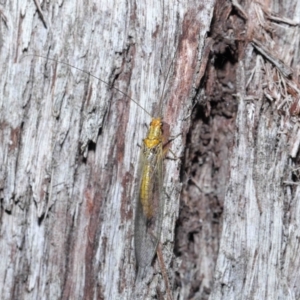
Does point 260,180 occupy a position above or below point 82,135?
below

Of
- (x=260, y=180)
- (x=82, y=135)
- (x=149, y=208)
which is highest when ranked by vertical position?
(x=82, y=135)

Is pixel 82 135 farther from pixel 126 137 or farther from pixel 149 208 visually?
pixel 149 208

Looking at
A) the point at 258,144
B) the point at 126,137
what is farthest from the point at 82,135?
the point at 258,144

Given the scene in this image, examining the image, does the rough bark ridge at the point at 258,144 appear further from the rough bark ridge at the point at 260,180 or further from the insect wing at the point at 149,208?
the insect wing at the point at 149,208

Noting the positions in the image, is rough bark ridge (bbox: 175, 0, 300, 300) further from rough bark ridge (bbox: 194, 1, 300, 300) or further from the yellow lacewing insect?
the yellow lacewing insect

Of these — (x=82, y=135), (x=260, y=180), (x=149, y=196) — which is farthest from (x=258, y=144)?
(x=82, y=135)

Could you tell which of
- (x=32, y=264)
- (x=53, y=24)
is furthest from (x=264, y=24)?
(x=32, y=264)

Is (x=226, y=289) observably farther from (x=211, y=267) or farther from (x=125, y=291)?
(x=125, y=291)
